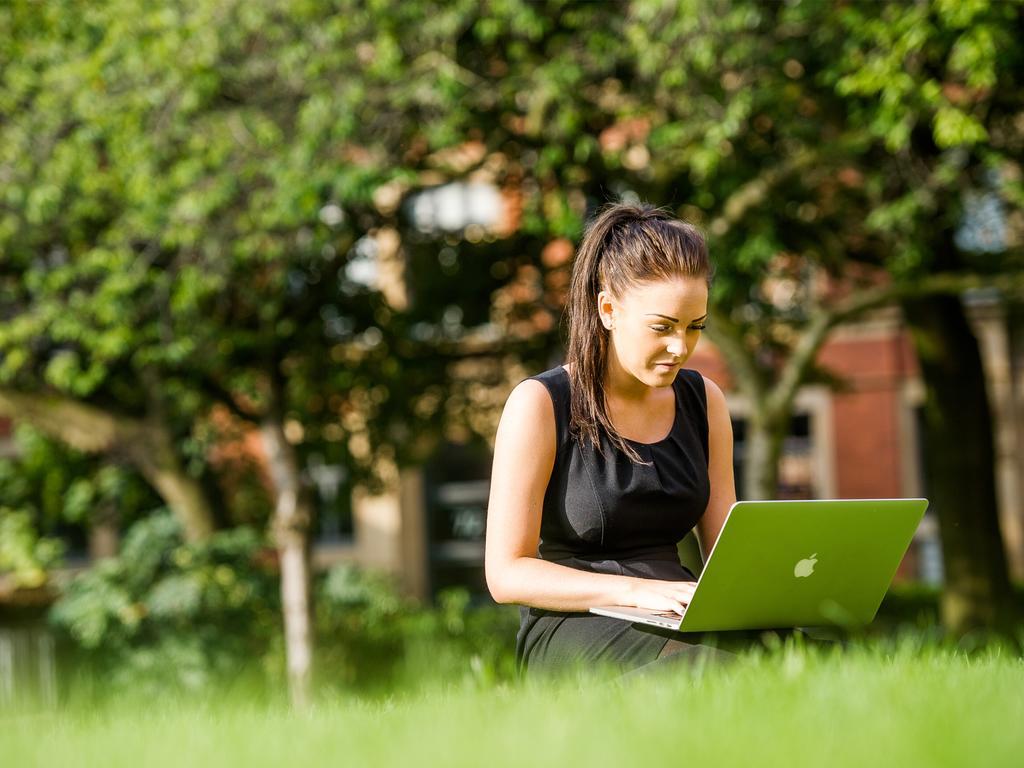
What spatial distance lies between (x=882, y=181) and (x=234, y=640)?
7460 mm

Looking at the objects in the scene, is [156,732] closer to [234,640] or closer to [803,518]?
[803,518]

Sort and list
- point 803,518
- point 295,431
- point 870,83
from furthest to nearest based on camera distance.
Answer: point 295,431
point 870,83
point 803,518

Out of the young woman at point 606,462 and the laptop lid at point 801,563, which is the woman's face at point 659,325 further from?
the laptop lid at point 801,563

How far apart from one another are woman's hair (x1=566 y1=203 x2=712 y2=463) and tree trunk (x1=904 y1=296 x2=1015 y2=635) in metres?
9.03

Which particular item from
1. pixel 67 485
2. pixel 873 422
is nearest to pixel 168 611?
pixel 67 485

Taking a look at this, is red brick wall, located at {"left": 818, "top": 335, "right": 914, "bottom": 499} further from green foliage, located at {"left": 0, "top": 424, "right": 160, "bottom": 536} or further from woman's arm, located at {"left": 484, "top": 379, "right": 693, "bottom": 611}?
woman's arm, located at {"left": 484, "top": 379, "right": 693, "bottom": 611}

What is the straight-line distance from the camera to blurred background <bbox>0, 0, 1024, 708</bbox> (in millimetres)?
9547

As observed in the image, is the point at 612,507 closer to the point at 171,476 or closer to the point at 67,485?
the point at 171,476

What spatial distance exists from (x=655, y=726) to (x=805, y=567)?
0.82 metres

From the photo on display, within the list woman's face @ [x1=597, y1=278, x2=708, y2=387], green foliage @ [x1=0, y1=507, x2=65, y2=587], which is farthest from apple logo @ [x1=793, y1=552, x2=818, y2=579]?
green foliage @ [x1=0, y1=507, x2=65, y2=587]

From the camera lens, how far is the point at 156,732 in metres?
2.89

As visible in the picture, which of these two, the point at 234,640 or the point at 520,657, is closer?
the point at 520,657

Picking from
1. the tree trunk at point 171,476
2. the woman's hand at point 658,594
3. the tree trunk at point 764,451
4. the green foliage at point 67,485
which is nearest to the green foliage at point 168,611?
the tree trunk at point 171,476

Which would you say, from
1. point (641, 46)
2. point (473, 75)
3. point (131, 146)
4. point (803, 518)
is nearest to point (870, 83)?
point (641, 46)
